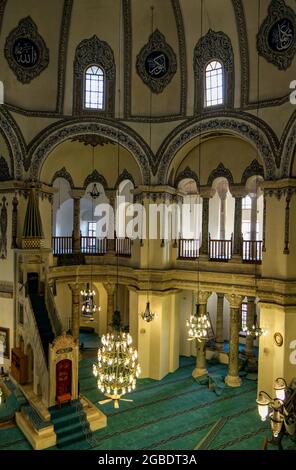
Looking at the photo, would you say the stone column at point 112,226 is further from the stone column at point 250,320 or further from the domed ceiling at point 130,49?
the stone column at point 250,320

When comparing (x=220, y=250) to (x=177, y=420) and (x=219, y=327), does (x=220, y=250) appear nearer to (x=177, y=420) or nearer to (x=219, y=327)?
(x=219, y=327)

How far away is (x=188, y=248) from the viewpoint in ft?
48.3

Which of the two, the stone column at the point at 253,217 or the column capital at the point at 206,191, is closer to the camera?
the column capital at the point at 206,191

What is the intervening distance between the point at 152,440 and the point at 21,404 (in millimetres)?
4231

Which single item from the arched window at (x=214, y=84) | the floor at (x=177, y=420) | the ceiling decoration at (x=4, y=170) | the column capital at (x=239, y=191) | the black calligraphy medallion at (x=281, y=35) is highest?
the black calligraphy medallion at (x=281, y=35)

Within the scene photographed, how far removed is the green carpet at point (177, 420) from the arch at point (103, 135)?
25.2ft

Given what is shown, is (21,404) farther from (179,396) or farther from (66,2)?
(66,2)

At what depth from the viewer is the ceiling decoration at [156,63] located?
13508 millimetres

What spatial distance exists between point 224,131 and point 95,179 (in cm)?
600

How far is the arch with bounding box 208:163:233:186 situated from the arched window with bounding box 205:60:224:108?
2334 mm

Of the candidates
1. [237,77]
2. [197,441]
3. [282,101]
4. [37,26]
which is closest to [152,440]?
[197,441]

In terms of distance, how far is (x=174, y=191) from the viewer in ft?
47.1

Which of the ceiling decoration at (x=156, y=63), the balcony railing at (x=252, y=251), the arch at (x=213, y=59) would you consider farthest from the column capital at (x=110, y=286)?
the ceiling decoration at (x=156, y=63)

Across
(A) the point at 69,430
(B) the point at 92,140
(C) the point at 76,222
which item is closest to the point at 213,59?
(B) the point at 92,140
